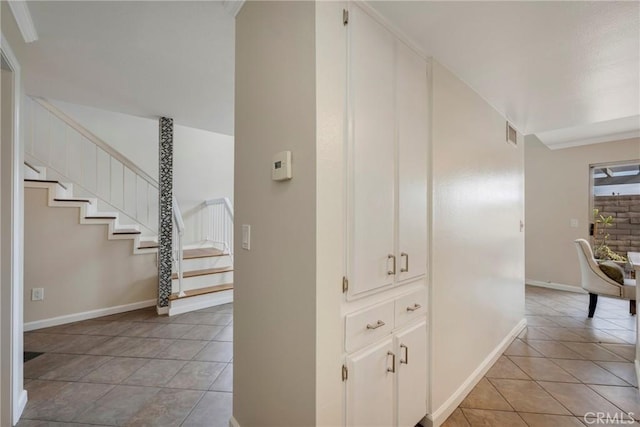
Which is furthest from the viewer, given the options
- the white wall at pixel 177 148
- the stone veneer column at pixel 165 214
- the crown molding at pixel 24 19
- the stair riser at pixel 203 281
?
→ the white wall at pixel 177 148

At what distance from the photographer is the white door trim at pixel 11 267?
5.15 feet

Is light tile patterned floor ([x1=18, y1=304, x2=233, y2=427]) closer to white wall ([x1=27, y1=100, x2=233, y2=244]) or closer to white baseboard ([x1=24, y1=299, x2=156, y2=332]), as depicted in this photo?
white baseboard ([x1=24, y1=299, x2=156, y2=332])

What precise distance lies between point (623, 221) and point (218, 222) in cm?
643

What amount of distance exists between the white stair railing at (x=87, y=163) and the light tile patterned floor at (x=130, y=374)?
179cm

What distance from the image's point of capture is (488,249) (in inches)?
92.0

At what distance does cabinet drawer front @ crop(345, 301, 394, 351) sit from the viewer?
1184 mm

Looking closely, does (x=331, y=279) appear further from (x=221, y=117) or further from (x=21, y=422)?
(x=221, y=117)

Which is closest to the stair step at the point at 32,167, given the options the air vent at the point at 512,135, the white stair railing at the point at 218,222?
the white stair railing at the point at 218,222

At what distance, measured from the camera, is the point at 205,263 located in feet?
13.9

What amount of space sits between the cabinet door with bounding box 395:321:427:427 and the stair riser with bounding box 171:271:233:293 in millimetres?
3227

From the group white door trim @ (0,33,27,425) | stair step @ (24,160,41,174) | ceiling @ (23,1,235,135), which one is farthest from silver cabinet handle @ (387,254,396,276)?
stair step @ (24,160,41,174)

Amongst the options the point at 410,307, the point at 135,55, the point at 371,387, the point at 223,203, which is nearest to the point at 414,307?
the point at 410,307

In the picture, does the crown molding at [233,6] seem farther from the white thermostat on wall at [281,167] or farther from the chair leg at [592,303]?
the chair leg at [592,303]

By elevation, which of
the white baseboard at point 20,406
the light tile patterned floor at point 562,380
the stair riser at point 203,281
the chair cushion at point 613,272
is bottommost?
the light tile patterned floor at point 562,380
